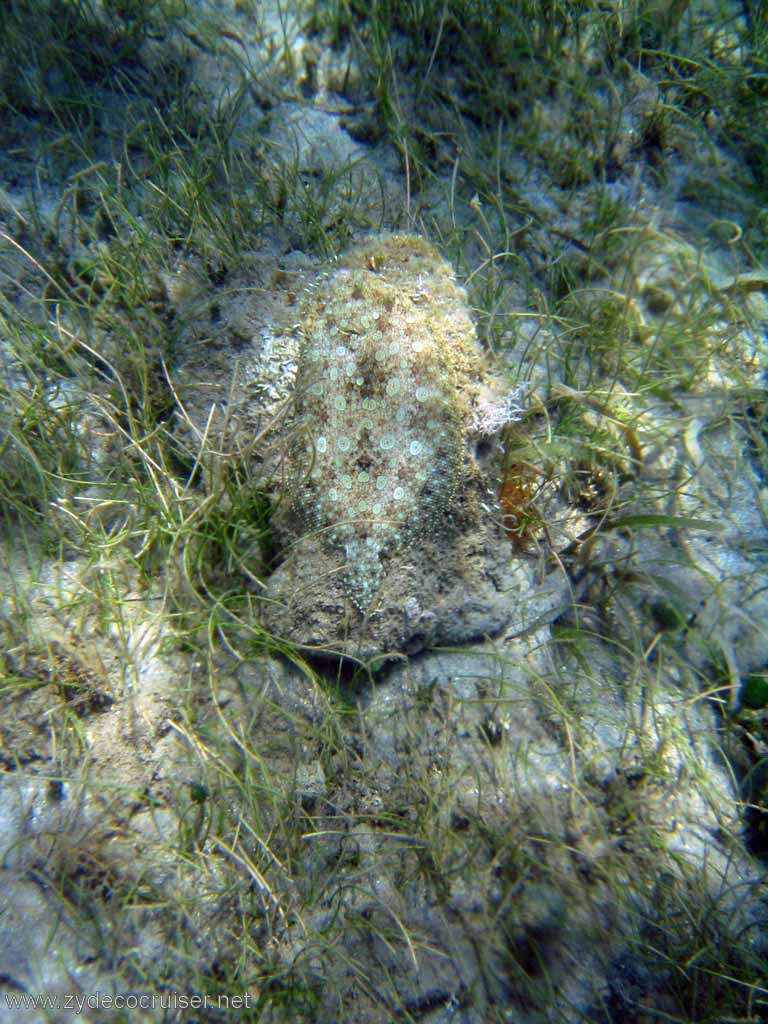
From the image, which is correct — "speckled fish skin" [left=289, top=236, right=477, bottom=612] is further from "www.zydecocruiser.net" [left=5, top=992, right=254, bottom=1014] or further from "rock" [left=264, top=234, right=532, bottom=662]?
"www.zydecocruiser.net" [left=5, top=992, right=254, bottom=1014]

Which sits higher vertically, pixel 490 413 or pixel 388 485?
pixel 490 413

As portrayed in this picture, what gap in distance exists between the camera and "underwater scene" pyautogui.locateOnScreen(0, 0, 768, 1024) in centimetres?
191

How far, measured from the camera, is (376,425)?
210 cm

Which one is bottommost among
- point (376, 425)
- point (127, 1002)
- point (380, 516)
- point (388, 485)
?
point (127, 1002)

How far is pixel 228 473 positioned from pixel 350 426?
2.20 feet

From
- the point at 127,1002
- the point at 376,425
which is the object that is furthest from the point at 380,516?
the point at 127,1002

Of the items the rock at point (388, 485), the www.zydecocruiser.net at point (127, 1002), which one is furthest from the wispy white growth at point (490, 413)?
the www.zydecocruiser.net at point (127, 1002)

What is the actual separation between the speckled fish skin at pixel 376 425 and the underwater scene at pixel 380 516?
0.05 ft

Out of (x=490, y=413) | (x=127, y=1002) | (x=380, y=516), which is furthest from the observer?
(x=490, y=413)

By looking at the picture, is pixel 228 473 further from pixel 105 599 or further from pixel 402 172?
pixel 402 172

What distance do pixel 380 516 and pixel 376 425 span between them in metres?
0.37

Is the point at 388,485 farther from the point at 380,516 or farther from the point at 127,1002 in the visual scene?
the point at 127,1002

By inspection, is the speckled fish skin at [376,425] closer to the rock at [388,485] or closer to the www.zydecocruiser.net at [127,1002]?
the rock at [388,485]

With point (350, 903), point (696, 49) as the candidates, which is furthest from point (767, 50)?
point (350, 903)
